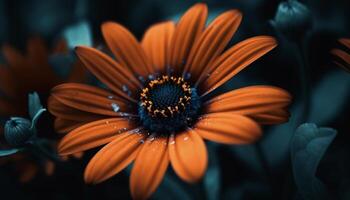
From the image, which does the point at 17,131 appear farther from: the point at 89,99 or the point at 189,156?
the point at 189,156

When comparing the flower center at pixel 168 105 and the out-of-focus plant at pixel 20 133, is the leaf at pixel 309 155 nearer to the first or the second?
the flower center at pixel 168 105

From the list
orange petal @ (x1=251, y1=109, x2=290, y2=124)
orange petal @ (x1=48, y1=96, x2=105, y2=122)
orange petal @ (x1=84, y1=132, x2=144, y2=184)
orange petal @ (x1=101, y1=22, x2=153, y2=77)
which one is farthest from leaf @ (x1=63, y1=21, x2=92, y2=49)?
orange petal @ (x1=251, y1=109, x2=290, y2=124)

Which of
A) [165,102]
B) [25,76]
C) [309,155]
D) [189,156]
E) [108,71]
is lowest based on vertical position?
[309,155]

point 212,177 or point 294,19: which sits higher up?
point 294,19

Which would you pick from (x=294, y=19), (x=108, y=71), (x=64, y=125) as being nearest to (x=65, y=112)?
(x=64, y=125)

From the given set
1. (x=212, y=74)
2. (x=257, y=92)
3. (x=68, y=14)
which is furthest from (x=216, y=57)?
(x=68, y=14)

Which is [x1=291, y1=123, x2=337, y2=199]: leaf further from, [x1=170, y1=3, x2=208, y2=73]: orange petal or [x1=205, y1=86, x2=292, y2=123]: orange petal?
[x1=170, y1=3, x2=208, y2=73]: orange petal
